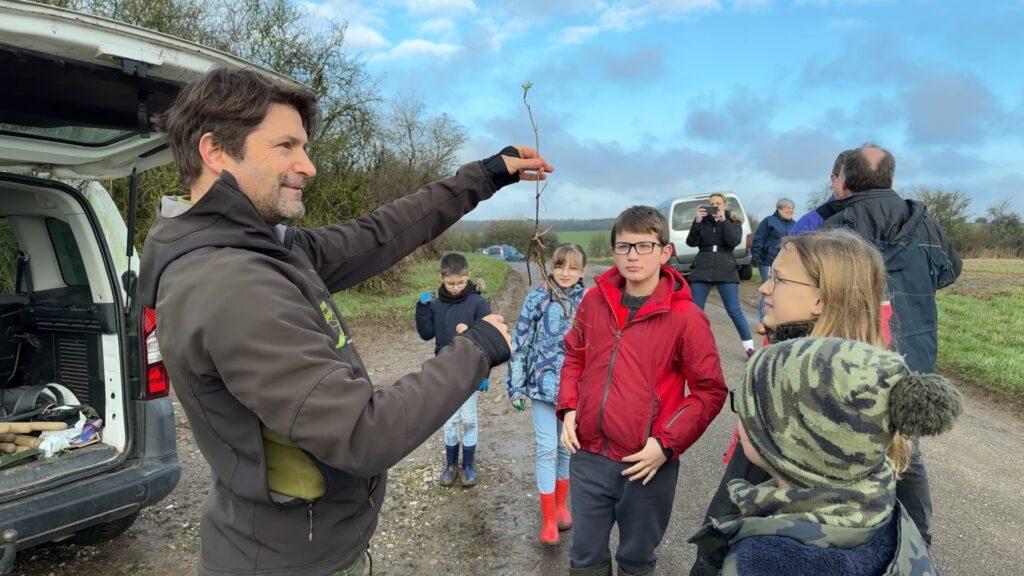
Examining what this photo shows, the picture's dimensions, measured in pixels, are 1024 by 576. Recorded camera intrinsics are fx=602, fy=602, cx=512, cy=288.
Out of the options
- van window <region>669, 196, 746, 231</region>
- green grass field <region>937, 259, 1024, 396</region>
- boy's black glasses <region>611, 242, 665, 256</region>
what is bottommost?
green grass field <region>937, 259, 1024, 396</region>

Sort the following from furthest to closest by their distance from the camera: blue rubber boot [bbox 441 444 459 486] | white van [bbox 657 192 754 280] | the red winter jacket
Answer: white van [bbox 657 192 754 280]
blue rubber boot [bbox 441 444 459 486]
the red winter jacket

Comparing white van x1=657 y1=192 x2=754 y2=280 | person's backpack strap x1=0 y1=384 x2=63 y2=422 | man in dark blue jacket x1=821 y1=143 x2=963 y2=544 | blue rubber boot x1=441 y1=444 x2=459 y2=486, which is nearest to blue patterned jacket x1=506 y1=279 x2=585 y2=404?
blue rubber boot x1=441 y1=444 x2=459 y2=486

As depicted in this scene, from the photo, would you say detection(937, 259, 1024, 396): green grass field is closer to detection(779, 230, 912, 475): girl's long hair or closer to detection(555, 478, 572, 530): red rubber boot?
detection(555, 478, 572, 530): red rubber boot

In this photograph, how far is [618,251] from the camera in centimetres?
271

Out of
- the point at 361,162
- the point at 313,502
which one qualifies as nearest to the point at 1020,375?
the point at 313,502

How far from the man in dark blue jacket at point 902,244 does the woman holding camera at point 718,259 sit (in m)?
3.94

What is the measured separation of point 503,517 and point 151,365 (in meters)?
2.18

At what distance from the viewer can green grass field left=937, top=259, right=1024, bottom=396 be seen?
21.9 feet

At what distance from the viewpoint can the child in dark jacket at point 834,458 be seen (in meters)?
1.31

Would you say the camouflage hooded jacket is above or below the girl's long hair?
below

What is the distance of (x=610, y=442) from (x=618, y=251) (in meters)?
0.83

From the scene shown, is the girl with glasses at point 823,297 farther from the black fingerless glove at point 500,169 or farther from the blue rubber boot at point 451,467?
the blue rubber boot at point 451,467

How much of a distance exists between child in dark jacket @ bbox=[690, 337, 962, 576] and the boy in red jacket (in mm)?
1021

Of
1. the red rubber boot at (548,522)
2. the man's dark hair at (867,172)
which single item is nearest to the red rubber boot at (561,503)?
the red rubber boot at (548,522)
